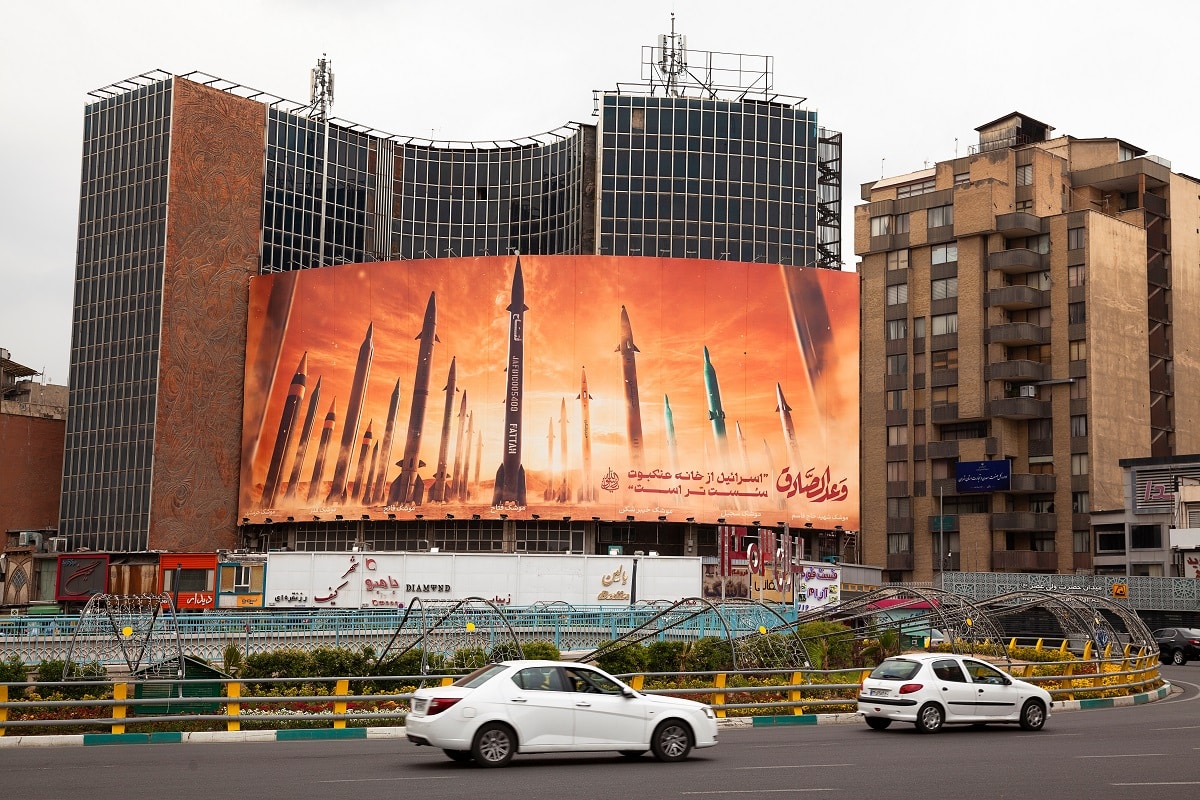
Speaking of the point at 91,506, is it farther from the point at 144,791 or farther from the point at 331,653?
the point at 144,791

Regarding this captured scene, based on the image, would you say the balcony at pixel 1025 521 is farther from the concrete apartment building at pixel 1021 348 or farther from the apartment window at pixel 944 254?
the apartment window at pixel 944 254

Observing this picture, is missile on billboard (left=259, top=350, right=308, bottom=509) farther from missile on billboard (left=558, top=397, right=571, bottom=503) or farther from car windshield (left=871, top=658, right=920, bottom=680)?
car windshield (left=871, top=658, right=920, bottom=680)

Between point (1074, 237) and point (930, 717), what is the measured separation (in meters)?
83.2

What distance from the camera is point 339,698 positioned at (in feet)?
89.4

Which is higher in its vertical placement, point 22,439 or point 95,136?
point 95,136

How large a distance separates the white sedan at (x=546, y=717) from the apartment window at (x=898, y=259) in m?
92.1

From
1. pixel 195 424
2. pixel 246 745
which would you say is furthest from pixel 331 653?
pixel 195 424

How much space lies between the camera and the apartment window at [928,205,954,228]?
10806 centimetres

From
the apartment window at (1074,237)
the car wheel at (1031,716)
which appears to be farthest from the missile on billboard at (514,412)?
the car wheel at (1031,716)

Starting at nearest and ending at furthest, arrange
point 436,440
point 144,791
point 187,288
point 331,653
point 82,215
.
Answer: point 144,791, point 331,653, point 436,440, point 187,288, point 82,215

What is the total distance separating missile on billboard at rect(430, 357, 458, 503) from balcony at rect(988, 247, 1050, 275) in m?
41.5

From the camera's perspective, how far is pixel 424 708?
20562 millimetres

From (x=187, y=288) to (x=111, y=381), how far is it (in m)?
8.46

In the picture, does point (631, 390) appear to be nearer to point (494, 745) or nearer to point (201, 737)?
point (201, 737)
